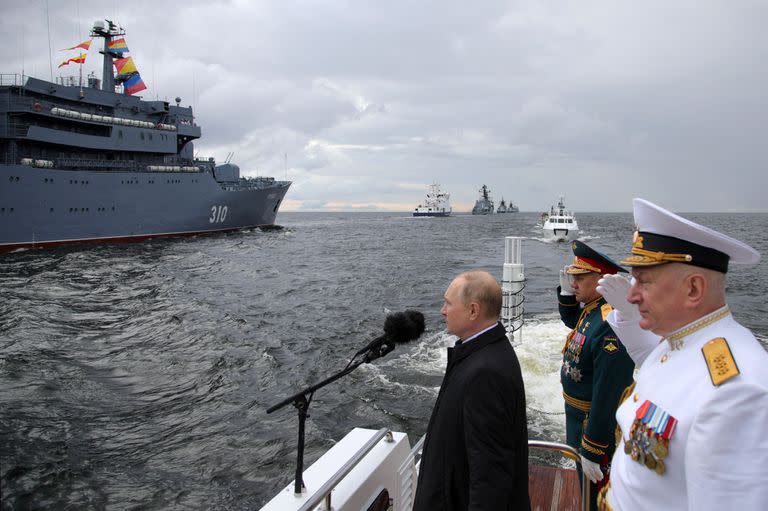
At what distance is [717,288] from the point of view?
1385mm

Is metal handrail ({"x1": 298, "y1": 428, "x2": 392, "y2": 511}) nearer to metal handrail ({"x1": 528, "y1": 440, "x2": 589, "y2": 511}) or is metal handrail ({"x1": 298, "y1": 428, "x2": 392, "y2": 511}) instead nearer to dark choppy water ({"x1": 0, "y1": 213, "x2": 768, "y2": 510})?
metal handrail ({"x1": 528, "y1": 440, "x2": 589, "y2": 511})

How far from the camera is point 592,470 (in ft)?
9.45

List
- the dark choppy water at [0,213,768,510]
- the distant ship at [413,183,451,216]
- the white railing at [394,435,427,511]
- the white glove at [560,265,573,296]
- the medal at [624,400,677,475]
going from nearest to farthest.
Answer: the medal at [624,400,677,475] → the white railing at [394,435,427,511] → the white glove at [560,265,573,296] → the dark choppy water at [0,213,768,510] → the distant ship at [413,183,451,216]

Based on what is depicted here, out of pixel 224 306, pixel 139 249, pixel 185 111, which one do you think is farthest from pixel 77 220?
pixel 224 306

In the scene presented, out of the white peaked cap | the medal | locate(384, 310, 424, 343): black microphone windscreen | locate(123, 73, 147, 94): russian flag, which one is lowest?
the medal

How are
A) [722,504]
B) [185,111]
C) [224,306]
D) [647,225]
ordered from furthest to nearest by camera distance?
[185,111], [224,306], [647,225], [722,504]

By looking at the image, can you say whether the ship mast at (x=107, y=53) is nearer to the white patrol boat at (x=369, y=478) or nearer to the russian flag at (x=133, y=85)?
the russian flag at (x=133, y=85)

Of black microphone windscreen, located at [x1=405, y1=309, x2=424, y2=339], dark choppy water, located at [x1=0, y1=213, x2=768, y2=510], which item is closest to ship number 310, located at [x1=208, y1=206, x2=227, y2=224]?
dark choppy water, located at [x1=0, y1=213, x2=768, y2=510]

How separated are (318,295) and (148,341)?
733 centimetres

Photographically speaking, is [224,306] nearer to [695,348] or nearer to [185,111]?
[695,348]

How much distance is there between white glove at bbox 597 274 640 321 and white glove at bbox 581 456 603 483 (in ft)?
3.73

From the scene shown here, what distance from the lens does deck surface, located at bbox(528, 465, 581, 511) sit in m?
3.47

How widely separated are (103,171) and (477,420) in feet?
135

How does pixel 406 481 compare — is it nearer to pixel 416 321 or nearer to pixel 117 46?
pixel 416 321
